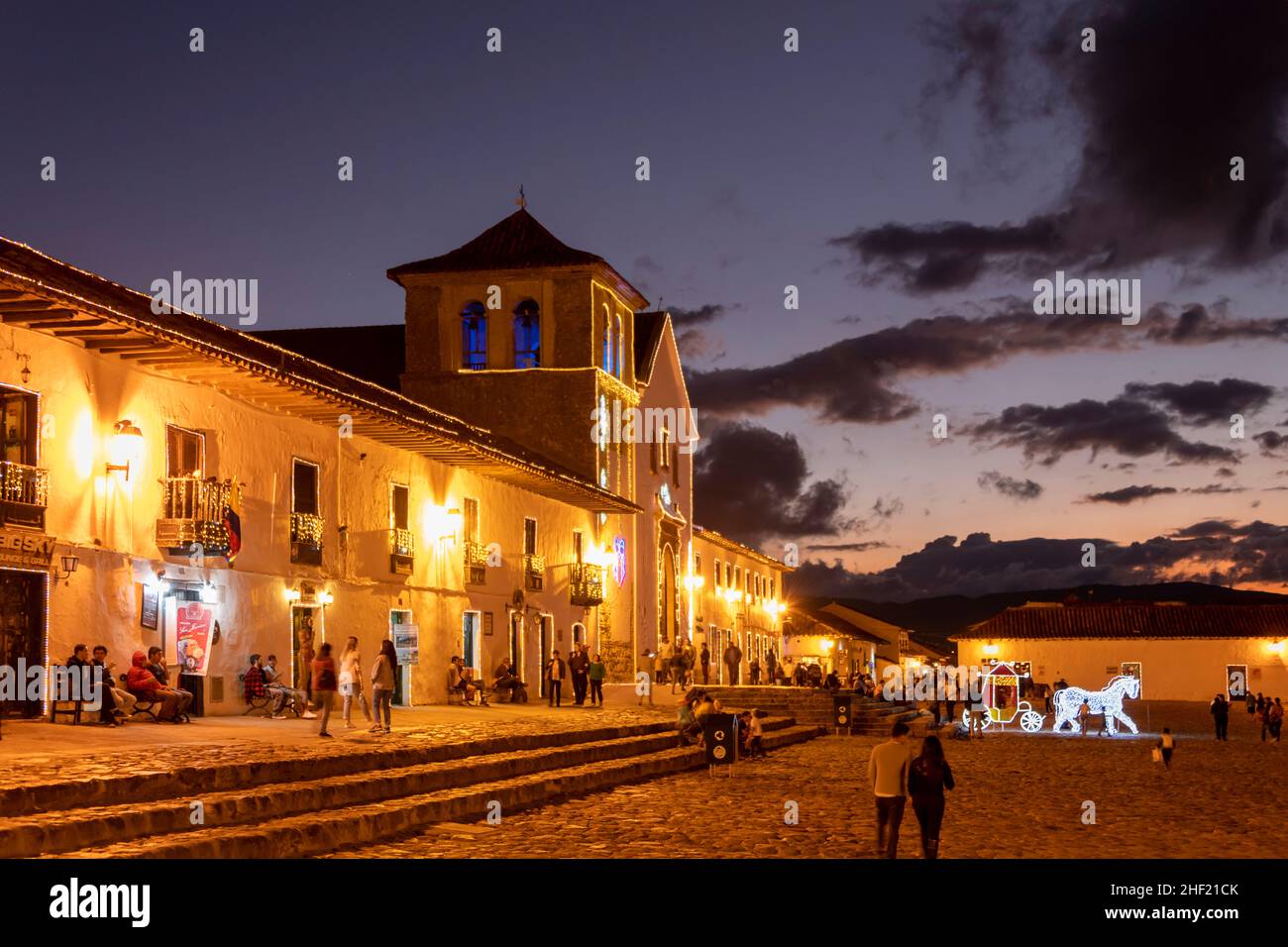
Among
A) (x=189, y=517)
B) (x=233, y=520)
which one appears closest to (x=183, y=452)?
(x=189, y=517)

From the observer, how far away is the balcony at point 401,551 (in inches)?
1195

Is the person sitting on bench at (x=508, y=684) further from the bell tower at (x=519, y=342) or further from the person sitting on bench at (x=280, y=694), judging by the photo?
the bell tower at (x=519, y=342)

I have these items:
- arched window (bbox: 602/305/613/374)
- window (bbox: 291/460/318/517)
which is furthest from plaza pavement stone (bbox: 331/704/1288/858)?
arched window (bbox: 602/305/613/374)

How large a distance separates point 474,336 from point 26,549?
2698 centimetres

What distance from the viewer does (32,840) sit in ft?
37.9

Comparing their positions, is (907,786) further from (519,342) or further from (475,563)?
(519,342)

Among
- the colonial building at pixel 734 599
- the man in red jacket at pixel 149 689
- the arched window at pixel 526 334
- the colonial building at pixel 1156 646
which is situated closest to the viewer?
the man in red jacket at pixel 149 689

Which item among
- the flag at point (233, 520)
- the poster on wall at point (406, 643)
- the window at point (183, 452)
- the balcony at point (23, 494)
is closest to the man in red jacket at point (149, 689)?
the balcony at point (23, 494)

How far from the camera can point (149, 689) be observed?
2142 centimetres

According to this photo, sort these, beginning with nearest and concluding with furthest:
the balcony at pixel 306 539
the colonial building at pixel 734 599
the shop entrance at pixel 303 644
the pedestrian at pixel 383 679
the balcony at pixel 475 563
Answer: the pedestrian at pixel 383 679 → the shop entrance at pixel 303 644 → the balcony at pixel 306 539 → the balcony at pixel 475 563 → the colonial building at pixel 734 599

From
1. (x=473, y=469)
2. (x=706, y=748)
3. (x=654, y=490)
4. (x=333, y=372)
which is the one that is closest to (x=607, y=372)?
(x=654, y=490)

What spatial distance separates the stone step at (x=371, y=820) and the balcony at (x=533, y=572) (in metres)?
16.1
